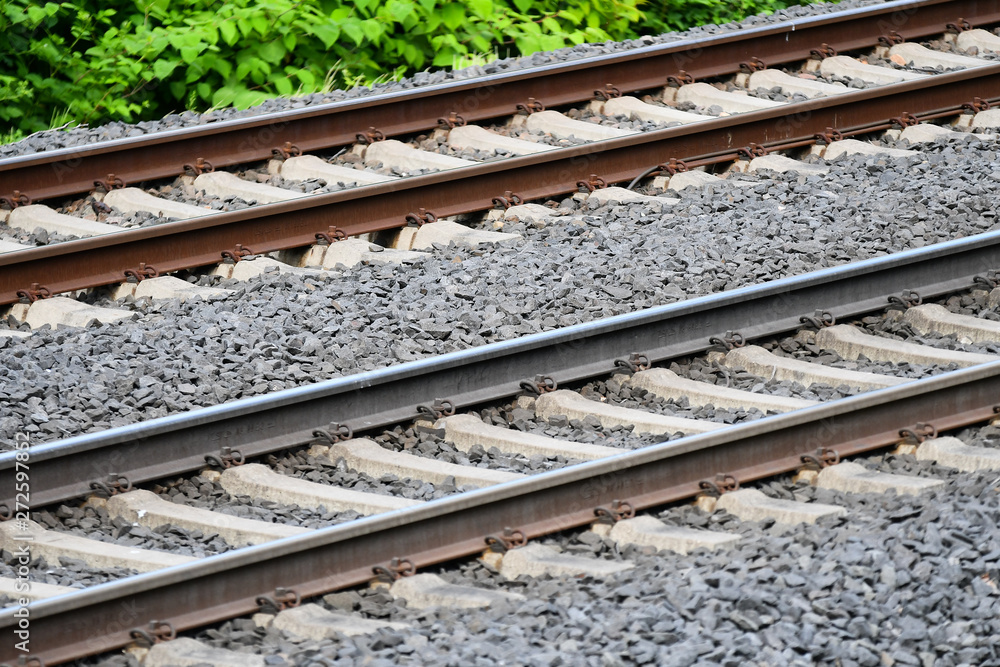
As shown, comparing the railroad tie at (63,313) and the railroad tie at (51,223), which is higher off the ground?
the railroad tie at (51,223)

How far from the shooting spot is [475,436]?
4.87 meters

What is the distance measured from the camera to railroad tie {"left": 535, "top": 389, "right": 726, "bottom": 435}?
482cm

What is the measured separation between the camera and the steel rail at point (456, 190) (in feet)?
20.1

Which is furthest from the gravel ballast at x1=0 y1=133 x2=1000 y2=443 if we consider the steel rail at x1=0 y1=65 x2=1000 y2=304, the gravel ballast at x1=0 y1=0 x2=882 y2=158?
the gravel ballast at x1=0 y1=0 x2=882 y2=158

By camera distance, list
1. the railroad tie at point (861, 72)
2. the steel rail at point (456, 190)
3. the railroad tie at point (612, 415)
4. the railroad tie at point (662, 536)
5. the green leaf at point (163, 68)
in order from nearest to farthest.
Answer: the railroad tie at point (662, 536)
the railroad tie at point (612, 415)
the steel rail at point (456, 190)
the railroad tie at point (861, 72)
the green leaf at point (163, 68)

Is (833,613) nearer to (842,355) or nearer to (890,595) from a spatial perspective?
(890,595)

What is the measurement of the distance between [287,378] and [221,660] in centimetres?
154

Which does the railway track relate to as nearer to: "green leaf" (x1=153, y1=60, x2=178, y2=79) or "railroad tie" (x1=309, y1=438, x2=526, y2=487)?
"railroad tie" (x1=309, y1=438, x2=526, y2=487)

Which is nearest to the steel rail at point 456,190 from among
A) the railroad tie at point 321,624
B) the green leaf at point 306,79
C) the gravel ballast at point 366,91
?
the gravel ballast at point 366,91

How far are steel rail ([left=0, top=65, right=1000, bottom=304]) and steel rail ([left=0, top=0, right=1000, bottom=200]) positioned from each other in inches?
33.9

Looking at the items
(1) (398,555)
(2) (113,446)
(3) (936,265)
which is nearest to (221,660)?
(1) (398,555)

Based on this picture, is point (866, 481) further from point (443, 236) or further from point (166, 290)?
point (166, 290)

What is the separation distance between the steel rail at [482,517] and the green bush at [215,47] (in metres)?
5.07

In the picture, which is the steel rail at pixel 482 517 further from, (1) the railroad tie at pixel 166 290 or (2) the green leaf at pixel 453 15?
(2) the green leaf at pixel 453 15
